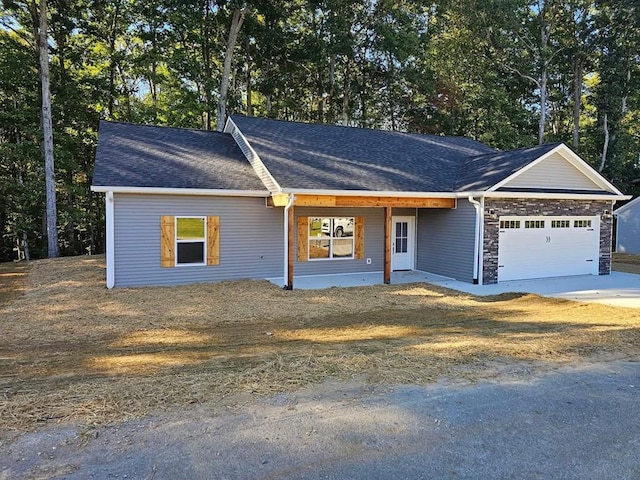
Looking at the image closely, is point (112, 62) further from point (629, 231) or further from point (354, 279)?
point (629, 231)

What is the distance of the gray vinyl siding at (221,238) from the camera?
35.6 feet

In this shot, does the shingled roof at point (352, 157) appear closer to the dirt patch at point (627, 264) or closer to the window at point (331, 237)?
the window at point (331, 237)

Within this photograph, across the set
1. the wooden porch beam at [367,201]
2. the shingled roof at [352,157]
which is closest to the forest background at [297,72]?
the shingled roof at [352,157]

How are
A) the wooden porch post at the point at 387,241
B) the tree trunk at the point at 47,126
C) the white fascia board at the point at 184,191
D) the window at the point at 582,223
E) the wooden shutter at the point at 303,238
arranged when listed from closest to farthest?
the white fascia board at the point at 184,191, the wooden porch post at the point at 387,241, the wooden shutter at the point at 303,238, the window at the point at 582,223, the tree trunk at the point at 47,126

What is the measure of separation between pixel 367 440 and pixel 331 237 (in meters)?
10.0

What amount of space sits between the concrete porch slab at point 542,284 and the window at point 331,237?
2.27 feet

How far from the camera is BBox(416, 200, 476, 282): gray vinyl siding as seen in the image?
12344 mm

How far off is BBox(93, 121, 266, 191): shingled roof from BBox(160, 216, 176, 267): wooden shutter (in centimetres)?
91

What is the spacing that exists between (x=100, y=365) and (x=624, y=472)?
202 inches

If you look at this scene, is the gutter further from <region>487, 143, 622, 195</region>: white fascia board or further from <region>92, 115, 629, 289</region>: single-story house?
<region>487, 143, 622, 195</region>: white fascia board

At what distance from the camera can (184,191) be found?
433 inches

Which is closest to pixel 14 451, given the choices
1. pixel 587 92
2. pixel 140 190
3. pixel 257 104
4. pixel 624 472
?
pixel 624 472

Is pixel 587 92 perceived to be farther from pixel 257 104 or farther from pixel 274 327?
pixel 274 327

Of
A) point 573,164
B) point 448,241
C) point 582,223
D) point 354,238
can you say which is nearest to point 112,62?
point 354,238
